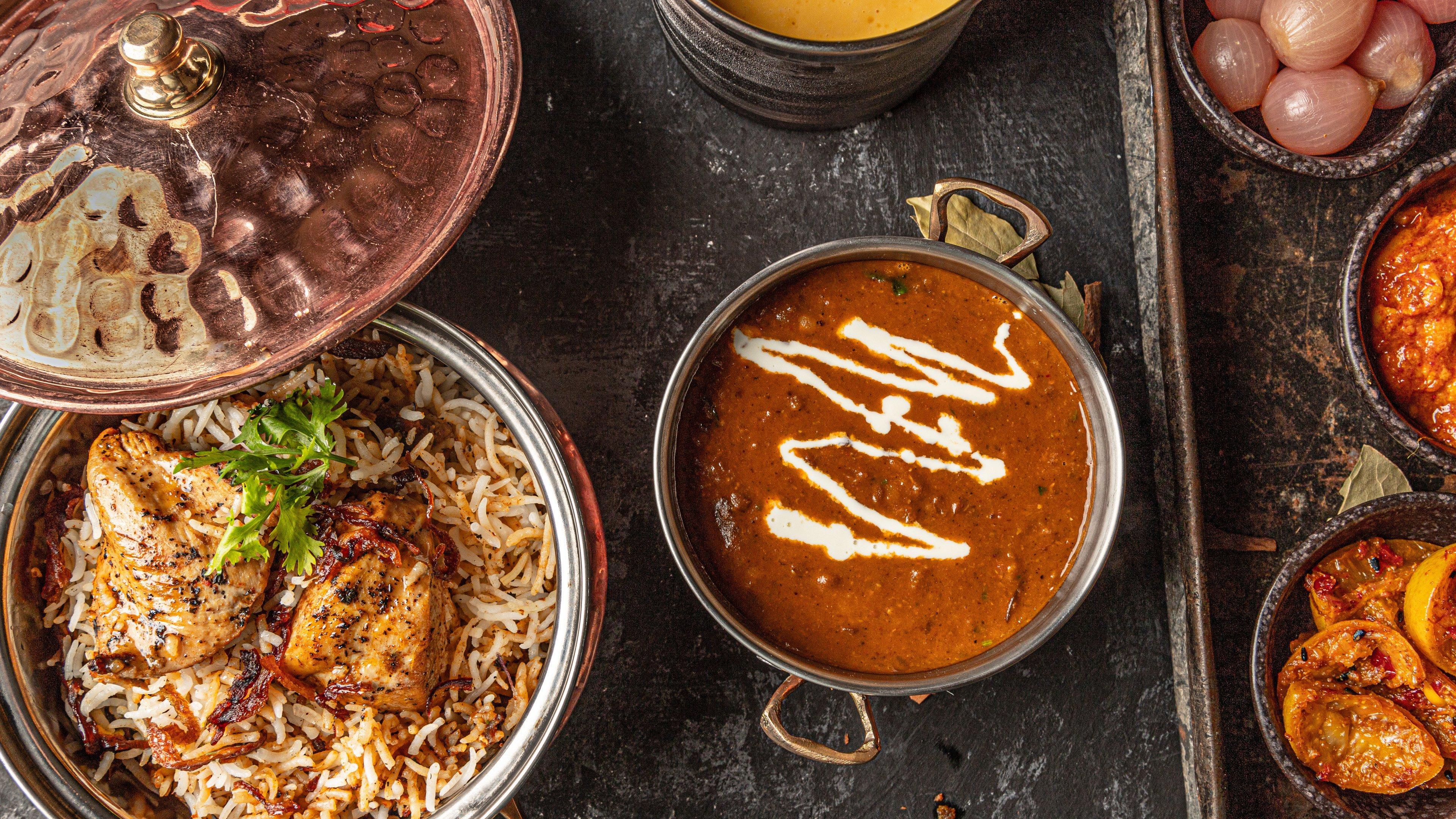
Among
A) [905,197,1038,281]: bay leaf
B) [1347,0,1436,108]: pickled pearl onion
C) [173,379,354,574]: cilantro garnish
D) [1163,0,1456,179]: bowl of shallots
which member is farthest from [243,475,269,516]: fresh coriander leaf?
[1347,0,1436,108]: pickled pearl onion

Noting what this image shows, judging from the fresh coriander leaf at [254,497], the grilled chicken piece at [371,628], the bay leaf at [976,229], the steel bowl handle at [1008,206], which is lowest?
the grilled chicken piece at [371,628]

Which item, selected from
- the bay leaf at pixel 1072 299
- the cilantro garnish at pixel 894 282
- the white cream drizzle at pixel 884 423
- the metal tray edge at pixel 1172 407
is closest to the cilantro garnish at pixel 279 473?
the white cream drizzle at pixel 884 423

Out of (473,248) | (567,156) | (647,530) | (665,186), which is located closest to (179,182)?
(473,248)

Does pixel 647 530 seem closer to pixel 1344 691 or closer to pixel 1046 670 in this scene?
pixel 1046 670

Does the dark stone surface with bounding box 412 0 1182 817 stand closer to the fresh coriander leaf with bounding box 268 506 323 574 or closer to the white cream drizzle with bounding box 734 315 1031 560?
the white cream drizzle with bounding box 734 315 1031 560

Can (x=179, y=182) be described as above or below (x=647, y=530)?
above

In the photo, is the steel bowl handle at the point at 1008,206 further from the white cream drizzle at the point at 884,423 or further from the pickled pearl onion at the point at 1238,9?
the pickled pearl onion at the point at 1238,9
